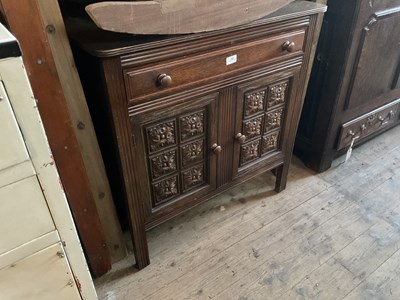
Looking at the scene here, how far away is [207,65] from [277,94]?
0.40 m

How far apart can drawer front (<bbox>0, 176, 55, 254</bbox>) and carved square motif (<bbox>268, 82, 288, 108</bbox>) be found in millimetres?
918

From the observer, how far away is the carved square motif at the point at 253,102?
49.0 inches

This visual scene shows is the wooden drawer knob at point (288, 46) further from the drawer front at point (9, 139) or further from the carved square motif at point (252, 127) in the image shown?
the drawer front at point (9, 139)

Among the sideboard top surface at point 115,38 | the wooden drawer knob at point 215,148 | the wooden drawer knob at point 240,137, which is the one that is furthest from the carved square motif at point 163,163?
the sideboard top surface at point 115,38

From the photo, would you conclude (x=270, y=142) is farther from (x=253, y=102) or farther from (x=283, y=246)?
(x=283, y=246)

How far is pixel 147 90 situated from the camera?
0.96 meters

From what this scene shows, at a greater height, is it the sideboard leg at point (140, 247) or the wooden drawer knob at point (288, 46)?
the wooden drawer knob at point (288, 46)

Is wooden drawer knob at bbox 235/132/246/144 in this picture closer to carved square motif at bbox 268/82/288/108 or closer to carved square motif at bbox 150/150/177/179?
carved square motif at bbox 268/82/288/108

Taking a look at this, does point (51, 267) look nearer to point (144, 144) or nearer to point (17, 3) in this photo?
point (144, 144)

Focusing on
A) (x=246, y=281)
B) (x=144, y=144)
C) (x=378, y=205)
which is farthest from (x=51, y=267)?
(x=378, y=205)

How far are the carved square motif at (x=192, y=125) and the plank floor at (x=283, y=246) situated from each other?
0.52 meters

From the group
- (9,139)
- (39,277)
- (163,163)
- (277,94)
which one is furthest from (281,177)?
(9,139)

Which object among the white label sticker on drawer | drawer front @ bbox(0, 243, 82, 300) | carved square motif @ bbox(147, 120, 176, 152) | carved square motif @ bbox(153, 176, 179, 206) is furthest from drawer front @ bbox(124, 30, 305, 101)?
drawer front @ bbox(0, 243, 82, 300)

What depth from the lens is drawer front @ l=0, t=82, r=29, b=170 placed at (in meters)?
0.59
